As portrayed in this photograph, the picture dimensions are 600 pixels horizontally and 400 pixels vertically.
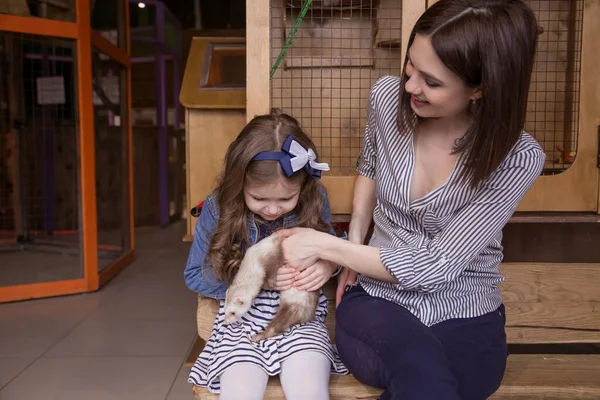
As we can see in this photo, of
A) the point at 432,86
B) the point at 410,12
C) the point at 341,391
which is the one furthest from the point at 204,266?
the point at 410,12

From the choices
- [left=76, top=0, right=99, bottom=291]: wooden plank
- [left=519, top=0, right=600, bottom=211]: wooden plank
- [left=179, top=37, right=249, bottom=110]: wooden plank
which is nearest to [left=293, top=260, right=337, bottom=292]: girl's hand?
[left=519, top=0, right=600, bottom=211]: wooden plank

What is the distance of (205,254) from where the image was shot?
5.34ft

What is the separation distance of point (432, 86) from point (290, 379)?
0.78 meters

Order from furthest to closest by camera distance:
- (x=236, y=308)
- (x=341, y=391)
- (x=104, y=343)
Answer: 1. (x=104, y=343)
2. (x=236, y=308)
3. (x=341, y=391)

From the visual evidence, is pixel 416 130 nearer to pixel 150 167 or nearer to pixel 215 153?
pixel 215 153

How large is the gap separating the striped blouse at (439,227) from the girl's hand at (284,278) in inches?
7.3

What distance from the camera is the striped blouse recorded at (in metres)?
1.33

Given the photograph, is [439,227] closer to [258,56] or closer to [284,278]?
[284,278]

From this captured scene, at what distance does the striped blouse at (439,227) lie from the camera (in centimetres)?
133

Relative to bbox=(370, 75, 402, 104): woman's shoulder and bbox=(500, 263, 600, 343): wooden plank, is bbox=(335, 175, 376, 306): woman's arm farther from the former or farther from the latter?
bbox=(500, 263, 600, 343): wooden plank

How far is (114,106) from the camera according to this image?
426 centimetres

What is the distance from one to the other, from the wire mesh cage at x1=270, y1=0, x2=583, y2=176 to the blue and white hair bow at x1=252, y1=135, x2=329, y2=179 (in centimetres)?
57

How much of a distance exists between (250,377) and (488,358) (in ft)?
1.87

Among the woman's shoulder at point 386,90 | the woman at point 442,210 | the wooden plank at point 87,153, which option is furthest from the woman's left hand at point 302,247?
the wooden plank at point 87,153
